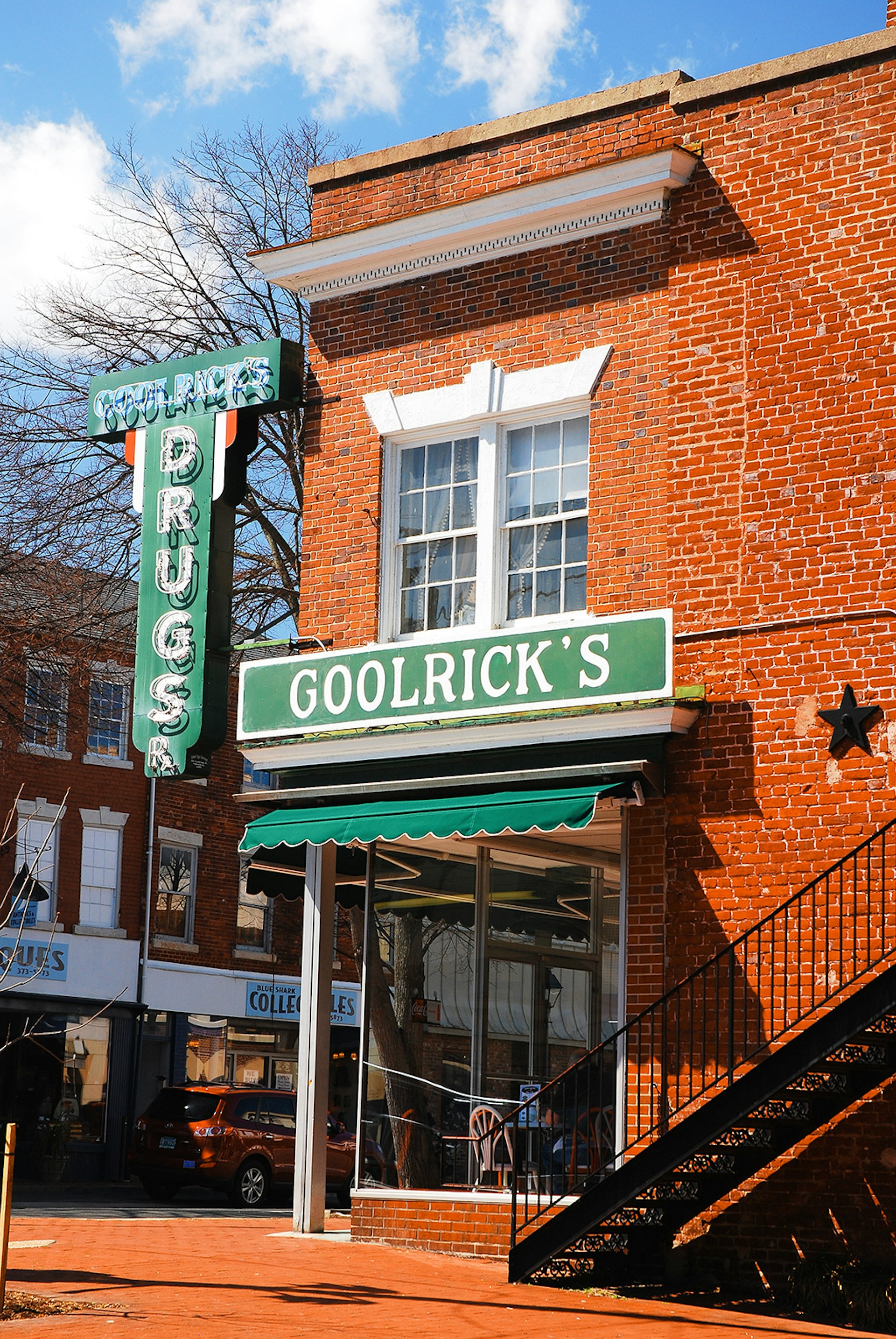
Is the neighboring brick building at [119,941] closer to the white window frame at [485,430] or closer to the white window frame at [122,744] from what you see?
the white window frame at [122,744]

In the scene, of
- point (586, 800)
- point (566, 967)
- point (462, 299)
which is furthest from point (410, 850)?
point (462, 299)

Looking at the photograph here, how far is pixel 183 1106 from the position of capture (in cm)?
2169

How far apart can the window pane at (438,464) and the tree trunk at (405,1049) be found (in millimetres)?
3787

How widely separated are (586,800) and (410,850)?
110 inches

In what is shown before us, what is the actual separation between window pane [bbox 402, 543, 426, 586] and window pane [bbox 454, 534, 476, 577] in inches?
13.8

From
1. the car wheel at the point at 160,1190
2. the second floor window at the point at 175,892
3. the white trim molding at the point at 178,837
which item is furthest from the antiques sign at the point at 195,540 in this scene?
the second floor window at the point at 175,892

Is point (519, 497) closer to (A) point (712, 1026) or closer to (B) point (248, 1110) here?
(A) point (712, 1026)

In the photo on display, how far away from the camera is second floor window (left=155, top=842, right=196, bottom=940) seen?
3058cm

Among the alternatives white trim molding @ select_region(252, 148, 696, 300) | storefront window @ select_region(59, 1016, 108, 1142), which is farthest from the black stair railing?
storefront window @ select_region(59, 1016, 108, 1142)

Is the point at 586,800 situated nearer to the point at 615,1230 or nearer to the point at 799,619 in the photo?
the point at 799,619

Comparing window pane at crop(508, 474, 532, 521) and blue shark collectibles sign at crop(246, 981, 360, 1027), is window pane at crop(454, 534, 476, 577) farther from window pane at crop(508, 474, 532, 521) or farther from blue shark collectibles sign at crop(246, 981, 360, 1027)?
blue shark collectibles sign at crop(246, 981, 360, 1027)

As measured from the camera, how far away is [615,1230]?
35.1 ft

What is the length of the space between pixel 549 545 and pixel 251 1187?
39.9 ft

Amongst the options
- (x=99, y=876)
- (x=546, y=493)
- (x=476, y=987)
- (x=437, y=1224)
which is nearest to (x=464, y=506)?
(x=546, y=493)
